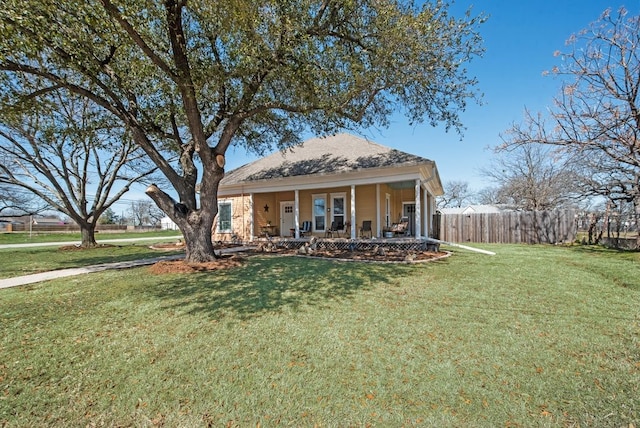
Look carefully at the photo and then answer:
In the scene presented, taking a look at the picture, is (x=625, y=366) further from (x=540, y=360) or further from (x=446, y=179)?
(x=446, y=179)

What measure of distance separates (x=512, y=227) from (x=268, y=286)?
1635 centimetres

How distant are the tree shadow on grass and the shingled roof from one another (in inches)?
201

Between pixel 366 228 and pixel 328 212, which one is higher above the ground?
pixel 328 212

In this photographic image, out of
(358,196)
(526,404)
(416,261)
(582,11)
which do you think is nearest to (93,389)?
(526,404)

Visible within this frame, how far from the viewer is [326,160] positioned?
46.6ft

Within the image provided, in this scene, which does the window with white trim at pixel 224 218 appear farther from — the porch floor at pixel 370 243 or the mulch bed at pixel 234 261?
the mulch bed at pixel 234 261

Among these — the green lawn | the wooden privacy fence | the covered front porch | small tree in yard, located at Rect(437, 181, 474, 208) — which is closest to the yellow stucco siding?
the covered front porch

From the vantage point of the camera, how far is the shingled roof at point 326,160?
12109 millimetres

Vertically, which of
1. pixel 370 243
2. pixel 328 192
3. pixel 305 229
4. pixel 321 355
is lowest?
pixel 321 355

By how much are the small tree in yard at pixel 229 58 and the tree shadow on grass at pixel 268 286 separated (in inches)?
A: 79.3

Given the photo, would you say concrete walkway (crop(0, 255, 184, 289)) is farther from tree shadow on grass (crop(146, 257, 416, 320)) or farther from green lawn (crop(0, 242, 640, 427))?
tree shadow on grass (crop(146, 257, 416, 320))

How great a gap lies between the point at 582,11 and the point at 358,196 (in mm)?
10006

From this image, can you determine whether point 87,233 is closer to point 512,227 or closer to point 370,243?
point 370,243

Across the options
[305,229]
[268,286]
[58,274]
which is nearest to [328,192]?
[305,229]
